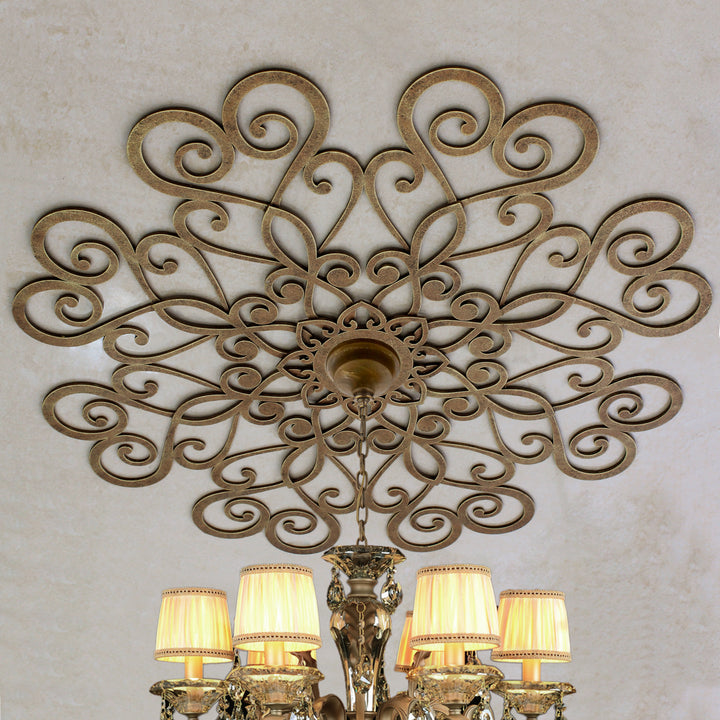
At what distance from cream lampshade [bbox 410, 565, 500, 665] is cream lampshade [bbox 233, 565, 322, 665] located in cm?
21

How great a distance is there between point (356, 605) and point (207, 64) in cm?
109

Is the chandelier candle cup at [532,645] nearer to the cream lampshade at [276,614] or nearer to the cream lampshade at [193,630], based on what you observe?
the cream lampshade at [276,614]

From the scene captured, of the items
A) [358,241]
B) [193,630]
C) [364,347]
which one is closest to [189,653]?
[193,630]

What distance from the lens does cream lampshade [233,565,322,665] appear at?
5.31 ft

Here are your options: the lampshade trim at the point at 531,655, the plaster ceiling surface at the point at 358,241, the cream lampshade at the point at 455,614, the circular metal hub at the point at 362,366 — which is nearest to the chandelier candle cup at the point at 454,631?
the cream lampshade at the point at 455,614

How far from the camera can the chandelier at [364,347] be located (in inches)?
66.1

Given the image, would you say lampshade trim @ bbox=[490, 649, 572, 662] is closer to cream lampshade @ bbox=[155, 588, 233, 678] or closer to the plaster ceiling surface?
cream lampshade @ bbox=[155, 588, 233, 678]

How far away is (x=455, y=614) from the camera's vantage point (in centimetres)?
161

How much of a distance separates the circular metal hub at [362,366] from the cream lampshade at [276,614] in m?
0.60

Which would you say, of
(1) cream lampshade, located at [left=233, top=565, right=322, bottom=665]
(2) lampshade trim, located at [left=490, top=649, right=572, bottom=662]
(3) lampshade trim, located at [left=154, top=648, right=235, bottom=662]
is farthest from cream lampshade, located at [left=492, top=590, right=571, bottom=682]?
(3) lampshade trim, located at [left=154, top=648, right=235, bottom=662]

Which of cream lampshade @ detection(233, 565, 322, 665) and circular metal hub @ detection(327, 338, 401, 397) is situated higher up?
circular metal hub @ detection(327, 338, 401, 397)

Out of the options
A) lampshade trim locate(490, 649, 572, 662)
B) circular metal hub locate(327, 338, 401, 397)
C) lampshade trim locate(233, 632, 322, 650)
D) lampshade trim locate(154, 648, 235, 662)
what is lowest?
lampshade trim locate(490, 649, 572, 662)

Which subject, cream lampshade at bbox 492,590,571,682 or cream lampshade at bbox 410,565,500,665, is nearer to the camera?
cream lampshade at bbox 410,565,500,665

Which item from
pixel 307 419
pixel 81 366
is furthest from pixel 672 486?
pixel 81 366
